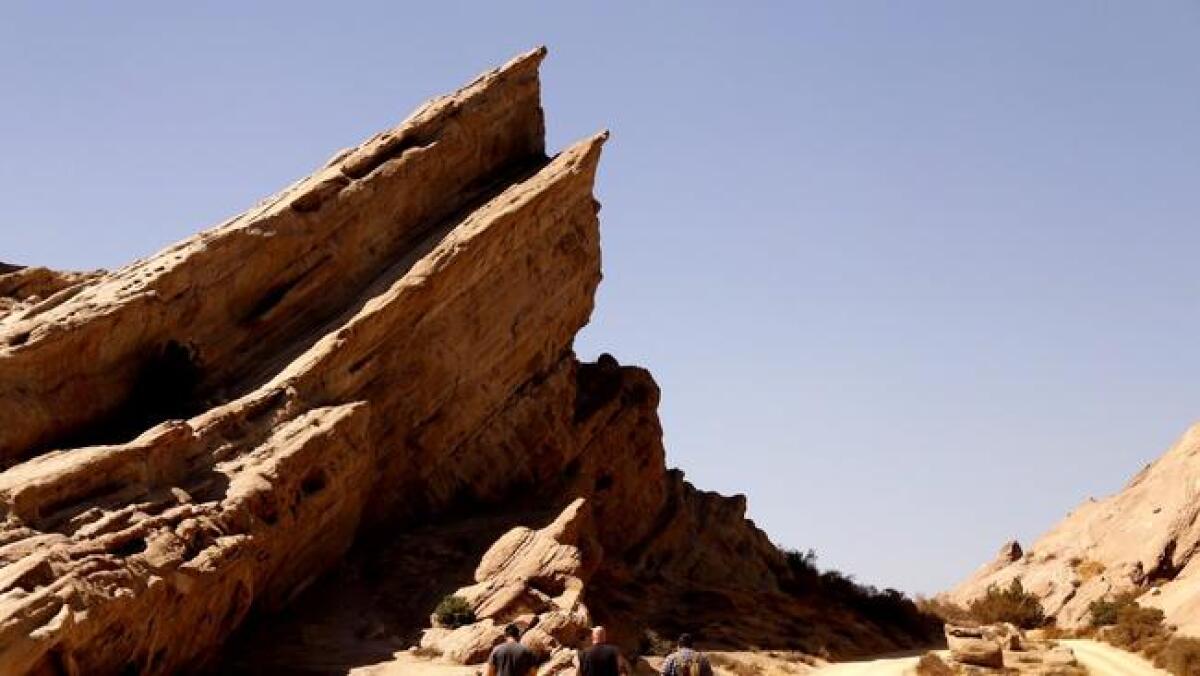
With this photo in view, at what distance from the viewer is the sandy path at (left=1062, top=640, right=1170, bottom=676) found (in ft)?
132

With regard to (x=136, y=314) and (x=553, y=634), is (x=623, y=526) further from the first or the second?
(x=136, y=314)

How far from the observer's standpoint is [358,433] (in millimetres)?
36438

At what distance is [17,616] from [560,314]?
23.2 m

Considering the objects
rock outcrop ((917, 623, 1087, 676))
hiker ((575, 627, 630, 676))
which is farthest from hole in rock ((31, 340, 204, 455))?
rock outcrop ((917, 623, 1087, 676))

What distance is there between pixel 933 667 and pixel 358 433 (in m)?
16.7

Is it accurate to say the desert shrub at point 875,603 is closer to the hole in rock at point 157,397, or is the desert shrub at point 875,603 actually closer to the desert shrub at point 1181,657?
the desert shrub at point 1181,657

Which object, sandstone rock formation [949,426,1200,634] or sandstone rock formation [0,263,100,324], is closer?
sandstone rock formation [0,263,100,324]

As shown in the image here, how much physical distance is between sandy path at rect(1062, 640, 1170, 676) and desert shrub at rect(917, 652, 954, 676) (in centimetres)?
380

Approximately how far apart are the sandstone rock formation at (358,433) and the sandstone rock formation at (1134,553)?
8.69 meters

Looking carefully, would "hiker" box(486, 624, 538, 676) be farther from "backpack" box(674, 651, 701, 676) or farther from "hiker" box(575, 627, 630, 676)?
"backpack" box(674, 651, 701, 676)

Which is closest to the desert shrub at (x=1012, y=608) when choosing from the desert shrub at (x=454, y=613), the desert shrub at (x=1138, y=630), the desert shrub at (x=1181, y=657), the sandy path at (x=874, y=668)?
the desert shrub at (x=1138, y=630)

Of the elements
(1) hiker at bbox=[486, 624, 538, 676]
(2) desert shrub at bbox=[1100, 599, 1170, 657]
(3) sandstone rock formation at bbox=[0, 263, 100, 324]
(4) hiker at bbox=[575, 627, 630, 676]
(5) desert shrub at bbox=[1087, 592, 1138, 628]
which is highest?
(3) sandstone rock formation at bbox=[0, 263, 100, 324]

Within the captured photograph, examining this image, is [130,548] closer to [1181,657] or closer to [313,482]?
[313,482]

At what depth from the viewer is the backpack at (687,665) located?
2408 cm
